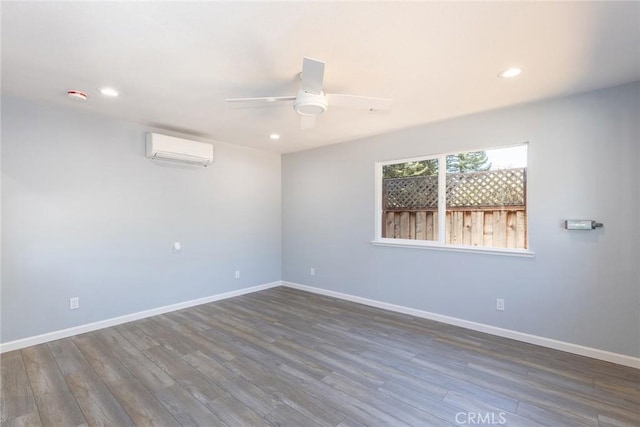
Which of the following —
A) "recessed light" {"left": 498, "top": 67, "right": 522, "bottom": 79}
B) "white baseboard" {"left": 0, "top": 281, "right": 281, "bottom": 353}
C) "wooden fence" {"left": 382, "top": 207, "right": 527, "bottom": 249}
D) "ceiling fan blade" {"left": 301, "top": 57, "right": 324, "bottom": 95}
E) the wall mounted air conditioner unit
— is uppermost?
"recessed light" {"left": 498, "top": 67, "right": 522, "bottom": 79}

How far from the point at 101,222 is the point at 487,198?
14.6ft

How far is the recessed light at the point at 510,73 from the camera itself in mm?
2260

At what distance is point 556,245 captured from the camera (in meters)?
2.82

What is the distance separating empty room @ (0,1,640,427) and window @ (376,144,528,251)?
2 centimetres

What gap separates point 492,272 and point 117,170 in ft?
14.6

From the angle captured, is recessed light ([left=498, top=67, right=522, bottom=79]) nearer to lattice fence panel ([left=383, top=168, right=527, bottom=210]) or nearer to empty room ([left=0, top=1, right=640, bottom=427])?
empty room ([left=0, top=1, right=640, bottom=427])

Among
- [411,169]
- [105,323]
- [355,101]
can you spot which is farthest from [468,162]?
[105,323]

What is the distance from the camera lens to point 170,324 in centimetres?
348

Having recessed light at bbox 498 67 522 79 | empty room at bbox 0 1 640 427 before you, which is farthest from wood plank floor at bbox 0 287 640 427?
recessed light at bbox 498 67 522 79

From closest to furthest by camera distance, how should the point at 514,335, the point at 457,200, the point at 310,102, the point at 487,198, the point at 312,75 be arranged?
the point at 312,75 < the point at 310,102 < the point at 514,335 < the point at 487,198 < the point at 457,200

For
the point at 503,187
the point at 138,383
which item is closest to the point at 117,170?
the point at 138,383

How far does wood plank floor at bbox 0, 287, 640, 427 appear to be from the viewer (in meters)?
1.91

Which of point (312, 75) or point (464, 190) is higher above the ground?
point (312, 75)

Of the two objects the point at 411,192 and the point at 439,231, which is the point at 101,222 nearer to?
the point at 411,192
